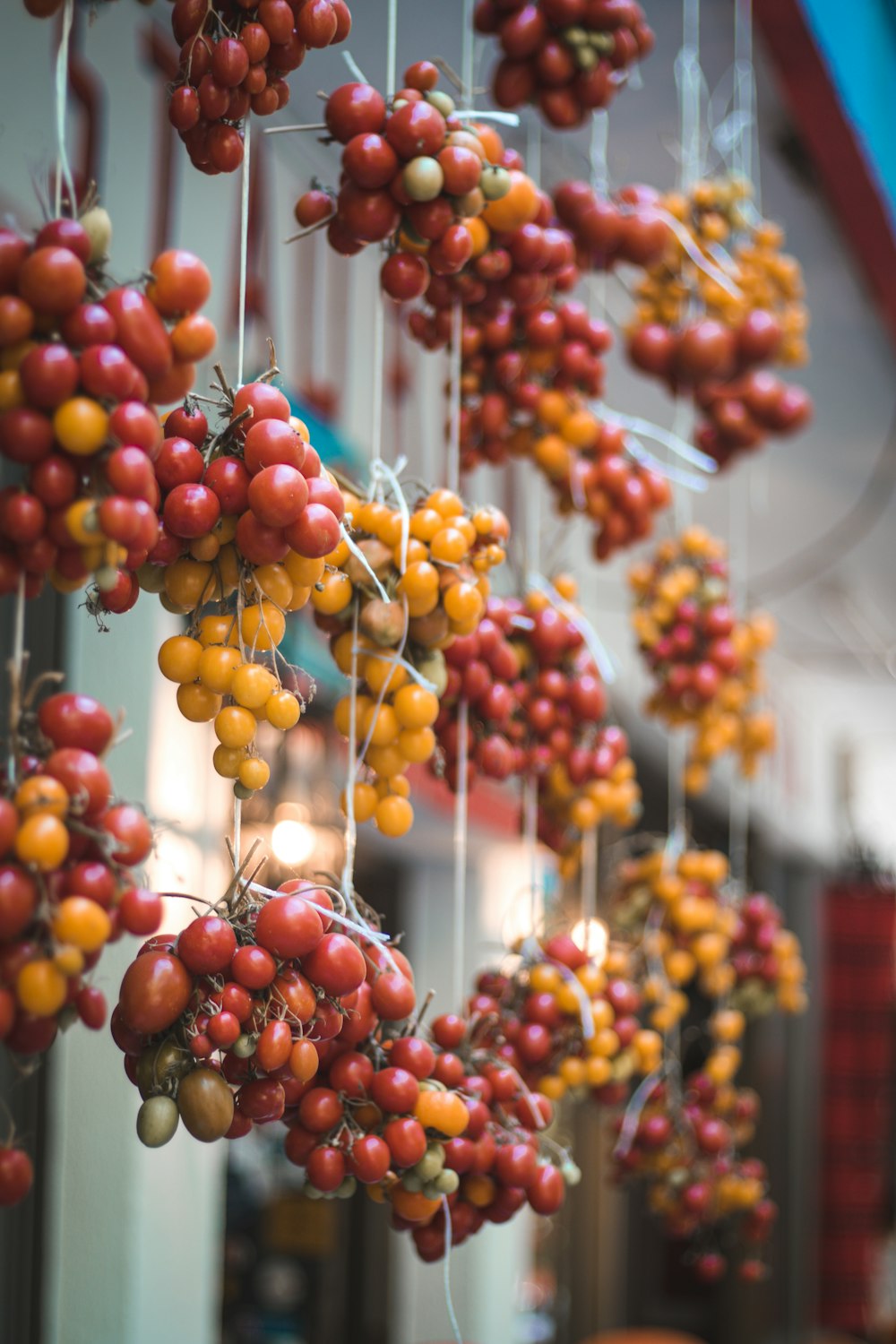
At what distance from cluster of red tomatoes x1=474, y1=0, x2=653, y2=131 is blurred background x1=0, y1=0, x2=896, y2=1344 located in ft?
0.34

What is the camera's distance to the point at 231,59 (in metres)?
0.86

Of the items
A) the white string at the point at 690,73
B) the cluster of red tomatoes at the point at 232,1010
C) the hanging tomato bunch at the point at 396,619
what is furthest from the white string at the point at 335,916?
the white string at the point at 690,73

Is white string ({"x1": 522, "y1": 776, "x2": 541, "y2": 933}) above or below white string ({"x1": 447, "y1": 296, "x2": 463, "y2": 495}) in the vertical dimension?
below

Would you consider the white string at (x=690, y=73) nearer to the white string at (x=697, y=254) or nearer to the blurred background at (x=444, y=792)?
the blurred background at (x=444, y=792)

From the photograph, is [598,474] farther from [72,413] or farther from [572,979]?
[72,413]

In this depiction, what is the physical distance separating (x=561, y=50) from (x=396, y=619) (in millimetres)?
655

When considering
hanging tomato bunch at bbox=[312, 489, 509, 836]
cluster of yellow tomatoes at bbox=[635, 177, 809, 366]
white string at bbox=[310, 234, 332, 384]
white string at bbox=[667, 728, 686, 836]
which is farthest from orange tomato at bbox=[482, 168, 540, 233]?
white string at bbox=[667, 728, 686, 836]

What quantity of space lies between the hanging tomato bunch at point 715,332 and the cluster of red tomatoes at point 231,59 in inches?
31.0

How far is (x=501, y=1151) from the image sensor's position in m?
1.04

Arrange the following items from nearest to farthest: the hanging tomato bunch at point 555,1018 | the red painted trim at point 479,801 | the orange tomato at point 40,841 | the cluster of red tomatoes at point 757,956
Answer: the orange tomato at point 40,841 → the hanging tomato bunch at point 555,1018 → the cluster of red tomatoes at point 757,956 → the red painted trim at point 479,801

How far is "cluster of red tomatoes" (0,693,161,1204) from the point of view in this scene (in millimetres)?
639

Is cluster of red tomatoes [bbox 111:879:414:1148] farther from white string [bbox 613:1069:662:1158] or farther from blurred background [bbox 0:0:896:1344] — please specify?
white string [bbox 613:1069:662:1158]

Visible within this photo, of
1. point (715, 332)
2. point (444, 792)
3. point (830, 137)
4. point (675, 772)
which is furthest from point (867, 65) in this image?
point (675, 772)

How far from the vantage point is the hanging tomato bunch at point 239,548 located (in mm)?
777
